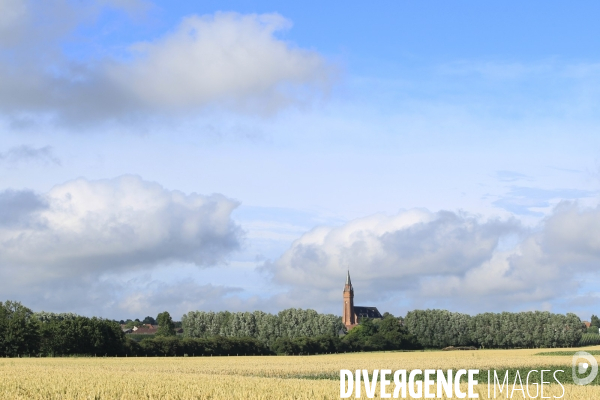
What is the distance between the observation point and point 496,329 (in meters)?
155

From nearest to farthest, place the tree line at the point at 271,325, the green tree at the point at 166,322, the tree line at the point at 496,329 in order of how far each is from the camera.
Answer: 1. the tree line at the point at 496,329
2. the tree line at the point at 271,325
3. the green tree at the point at 166,322

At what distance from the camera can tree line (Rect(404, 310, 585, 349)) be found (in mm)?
151125

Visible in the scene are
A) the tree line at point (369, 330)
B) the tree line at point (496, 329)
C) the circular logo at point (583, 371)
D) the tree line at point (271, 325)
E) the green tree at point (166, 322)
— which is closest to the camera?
the circular logo at point (583, 371)

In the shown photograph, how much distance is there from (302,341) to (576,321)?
72208 millimetres

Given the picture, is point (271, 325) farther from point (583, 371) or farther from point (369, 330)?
point (583, 371)

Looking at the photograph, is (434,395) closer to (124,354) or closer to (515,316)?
(124,354)

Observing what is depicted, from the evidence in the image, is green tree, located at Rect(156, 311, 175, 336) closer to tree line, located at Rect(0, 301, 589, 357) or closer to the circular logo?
tree line, located at Rect(0, 301, 589, 357)

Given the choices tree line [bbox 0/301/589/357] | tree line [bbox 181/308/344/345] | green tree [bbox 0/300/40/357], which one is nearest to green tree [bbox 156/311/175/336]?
tree line [bbox 0/301/589/357]

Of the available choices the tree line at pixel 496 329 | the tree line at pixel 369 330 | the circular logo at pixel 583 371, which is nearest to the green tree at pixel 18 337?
the tree line at pixel 369 330

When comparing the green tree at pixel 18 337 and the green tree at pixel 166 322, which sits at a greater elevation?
the green tree at pixel 166 322

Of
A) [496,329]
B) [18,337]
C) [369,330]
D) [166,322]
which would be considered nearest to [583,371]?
[18,337]

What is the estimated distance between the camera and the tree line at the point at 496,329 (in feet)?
496

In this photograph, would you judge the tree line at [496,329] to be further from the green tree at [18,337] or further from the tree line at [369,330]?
the green tree at [18,337]

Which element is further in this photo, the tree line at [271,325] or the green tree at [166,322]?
the green tree at [166,322]
